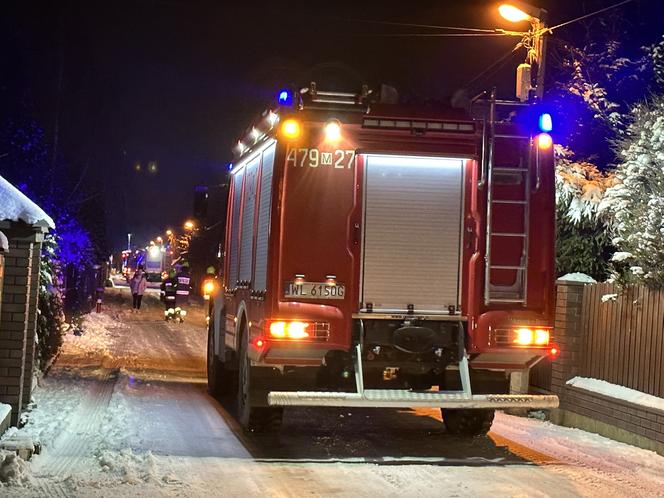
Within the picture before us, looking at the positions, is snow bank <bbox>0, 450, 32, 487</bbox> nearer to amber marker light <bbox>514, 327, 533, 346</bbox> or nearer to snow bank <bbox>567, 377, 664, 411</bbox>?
amber marker light <bbox>514, 327, 533, 346</bbox>

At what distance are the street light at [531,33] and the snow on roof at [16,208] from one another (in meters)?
6.23

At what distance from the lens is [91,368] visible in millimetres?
15398

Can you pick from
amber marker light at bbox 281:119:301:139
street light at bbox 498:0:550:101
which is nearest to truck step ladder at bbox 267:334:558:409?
amber marker light at bbox 281:119:301:139

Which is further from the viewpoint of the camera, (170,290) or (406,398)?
(170,290)

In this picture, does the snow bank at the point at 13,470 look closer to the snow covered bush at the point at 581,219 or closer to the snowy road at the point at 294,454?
the snowy road at the point at 294,454

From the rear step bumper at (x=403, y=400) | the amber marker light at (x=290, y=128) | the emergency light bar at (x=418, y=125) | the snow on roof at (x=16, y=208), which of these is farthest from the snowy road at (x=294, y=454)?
the emergency light bar at (x=418, y=125)

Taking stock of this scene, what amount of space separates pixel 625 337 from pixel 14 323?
6.77 m

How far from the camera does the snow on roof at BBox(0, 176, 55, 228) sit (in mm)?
8250

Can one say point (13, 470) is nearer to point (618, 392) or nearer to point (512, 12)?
point (618, 392)

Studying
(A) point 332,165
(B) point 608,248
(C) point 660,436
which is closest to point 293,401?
(A) point 332,165

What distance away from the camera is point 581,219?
1306 cm

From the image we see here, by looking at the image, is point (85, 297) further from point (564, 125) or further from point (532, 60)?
point (532, 60)

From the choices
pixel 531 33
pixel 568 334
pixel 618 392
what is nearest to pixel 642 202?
pixel 568 334

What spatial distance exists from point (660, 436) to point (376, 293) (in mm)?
3399
